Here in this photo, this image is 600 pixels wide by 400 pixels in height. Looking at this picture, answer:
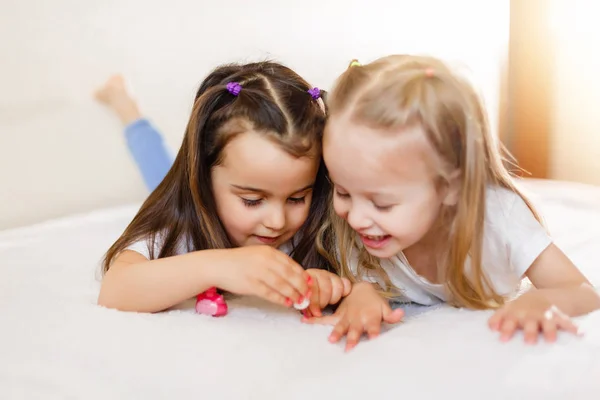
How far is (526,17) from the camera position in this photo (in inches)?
83.0

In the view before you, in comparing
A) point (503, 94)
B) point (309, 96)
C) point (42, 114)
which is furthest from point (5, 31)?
point (503, 94)

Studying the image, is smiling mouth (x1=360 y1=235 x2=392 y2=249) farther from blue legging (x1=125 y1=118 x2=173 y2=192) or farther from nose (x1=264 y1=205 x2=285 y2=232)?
blue legging (x1=125 y1=118 x2=173 y2=192)

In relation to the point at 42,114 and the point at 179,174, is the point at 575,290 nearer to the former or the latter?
the point at 179,174

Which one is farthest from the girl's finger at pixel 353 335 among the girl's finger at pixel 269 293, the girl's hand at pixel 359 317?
the girl's finger at pixel 269 293

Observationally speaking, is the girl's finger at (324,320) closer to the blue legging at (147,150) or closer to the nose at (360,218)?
the nose at (360,218)

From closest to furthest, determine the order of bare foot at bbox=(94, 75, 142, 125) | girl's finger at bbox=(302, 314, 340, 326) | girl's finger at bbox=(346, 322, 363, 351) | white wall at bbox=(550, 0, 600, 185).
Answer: girl's finger at bbox=(346, 322, 363, 351) < girl's finger at bbox=(302, 314, 340, 326) < bare foot at bbox=(94, 75, 142, 125) < white wall at bbox=(550, 0, 600, 185)

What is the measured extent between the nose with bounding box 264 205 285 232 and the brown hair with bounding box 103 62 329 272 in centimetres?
9

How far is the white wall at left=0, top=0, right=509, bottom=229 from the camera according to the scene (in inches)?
60.6

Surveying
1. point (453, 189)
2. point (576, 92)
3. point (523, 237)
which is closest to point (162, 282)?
point (453, 189)

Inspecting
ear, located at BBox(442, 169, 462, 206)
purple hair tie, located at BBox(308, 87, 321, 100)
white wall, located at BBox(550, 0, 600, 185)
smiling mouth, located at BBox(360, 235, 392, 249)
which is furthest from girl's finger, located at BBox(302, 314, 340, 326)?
white wall, located at BBox(550, 0, 600, 185)

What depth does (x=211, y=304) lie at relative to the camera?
99cm

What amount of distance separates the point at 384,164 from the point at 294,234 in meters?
0.33

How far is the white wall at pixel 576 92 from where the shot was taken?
191 cm

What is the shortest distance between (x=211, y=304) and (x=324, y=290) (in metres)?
0.16
